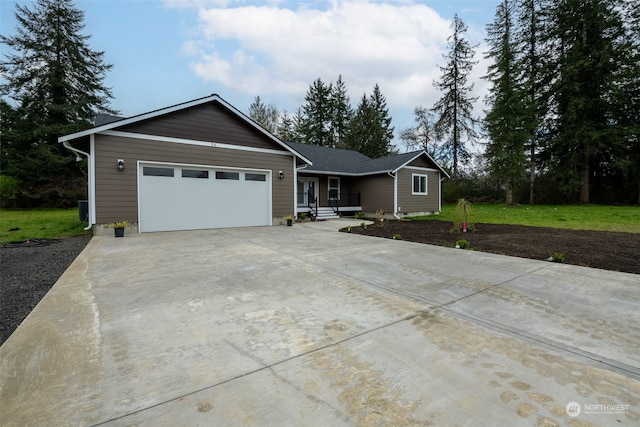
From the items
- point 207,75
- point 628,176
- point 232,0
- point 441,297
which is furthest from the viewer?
point 628,176

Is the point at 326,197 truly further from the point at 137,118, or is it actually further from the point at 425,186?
the point at 137,118

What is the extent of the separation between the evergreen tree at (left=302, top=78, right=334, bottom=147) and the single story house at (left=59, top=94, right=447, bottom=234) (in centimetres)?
2167

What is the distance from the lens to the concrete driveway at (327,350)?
1641 mm

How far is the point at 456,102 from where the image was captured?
1059 inches

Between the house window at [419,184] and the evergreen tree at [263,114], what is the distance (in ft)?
61.2

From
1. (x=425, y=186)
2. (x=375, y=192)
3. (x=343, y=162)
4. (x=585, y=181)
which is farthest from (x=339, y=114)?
(x=585, y=181)

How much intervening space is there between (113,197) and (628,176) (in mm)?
29128

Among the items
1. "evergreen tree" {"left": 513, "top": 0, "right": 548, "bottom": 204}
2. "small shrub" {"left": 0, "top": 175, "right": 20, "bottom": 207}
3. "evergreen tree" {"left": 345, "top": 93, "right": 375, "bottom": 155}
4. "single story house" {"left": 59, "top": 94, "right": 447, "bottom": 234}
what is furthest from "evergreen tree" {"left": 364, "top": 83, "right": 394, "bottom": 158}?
"small shrub" {"left": 0, "top": 175, "right": 20, "bottom": 207}

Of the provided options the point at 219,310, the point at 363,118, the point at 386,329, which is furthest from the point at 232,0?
the point at 363,118

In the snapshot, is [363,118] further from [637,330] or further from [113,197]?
[637,330]

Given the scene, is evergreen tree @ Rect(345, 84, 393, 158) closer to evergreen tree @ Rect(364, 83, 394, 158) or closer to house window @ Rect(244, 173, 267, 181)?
evergreen tree @ Rect(364, 83, 394, 158)

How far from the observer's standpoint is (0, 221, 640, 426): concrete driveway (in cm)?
164

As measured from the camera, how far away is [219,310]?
3.09m

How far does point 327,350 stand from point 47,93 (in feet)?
88.3
